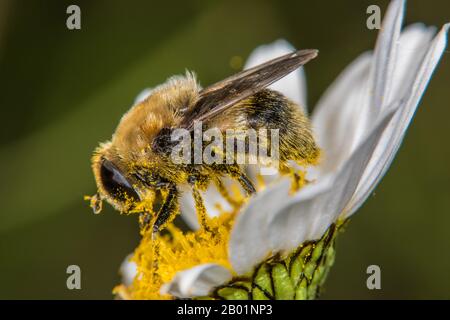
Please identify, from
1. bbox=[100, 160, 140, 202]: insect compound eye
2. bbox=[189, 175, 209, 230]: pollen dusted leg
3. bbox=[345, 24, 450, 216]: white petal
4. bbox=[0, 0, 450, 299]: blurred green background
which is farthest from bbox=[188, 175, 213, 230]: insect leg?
bbox=[0, 0, 450, 299]: blurred green background

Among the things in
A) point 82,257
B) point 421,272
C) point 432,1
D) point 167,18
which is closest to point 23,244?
point 82,257

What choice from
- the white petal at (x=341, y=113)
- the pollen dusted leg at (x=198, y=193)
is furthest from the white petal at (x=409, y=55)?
the pollen dusted leg at (x=198, y=193)

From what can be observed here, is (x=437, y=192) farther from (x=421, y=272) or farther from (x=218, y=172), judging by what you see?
(x=218, y=172)

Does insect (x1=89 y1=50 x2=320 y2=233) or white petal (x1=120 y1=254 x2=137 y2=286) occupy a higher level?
insect (x1=89 y1=50 x2=320 y2=233)

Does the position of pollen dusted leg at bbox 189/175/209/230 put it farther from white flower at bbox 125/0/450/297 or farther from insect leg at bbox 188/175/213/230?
white flower at bbox 125/0/450/297

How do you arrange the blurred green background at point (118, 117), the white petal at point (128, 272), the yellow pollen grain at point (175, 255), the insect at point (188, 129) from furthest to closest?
the blurred green background at point (118, 117), the white petal at point (128, 272), the yellow pollen grain at point (175, 255), the insect at point (188, 129)

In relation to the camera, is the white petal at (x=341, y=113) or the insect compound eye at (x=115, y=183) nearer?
the insect compound eye at (x=115, y=183)

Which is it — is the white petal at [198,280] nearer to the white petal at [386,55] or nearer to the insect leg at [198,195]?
the insect leg at [198,195]
